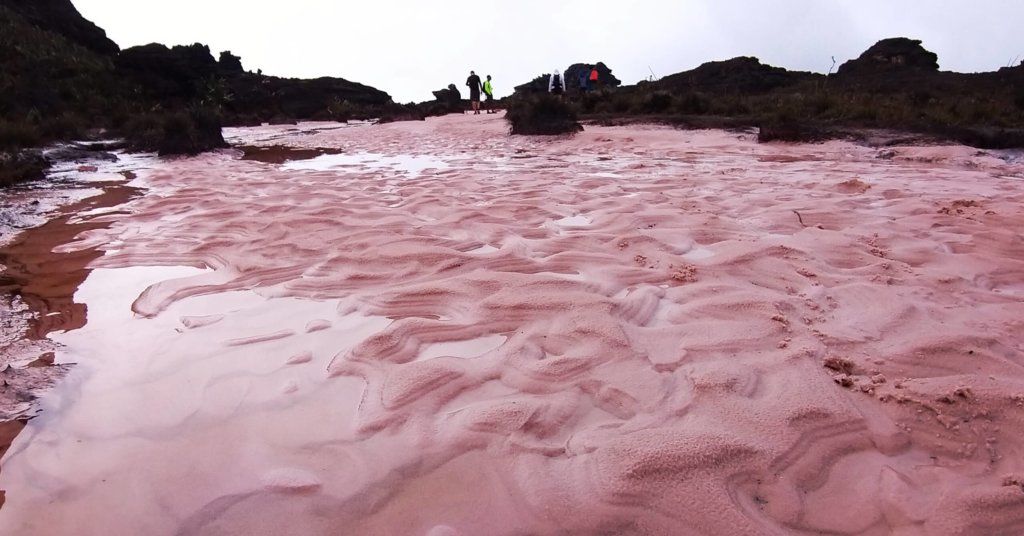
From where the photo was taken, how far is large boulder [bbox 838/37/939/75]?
99.8 ft

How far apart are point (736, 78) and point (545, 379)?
32.3 m

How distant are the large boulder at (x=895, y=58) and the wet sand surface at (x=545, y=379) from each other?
32858 mm

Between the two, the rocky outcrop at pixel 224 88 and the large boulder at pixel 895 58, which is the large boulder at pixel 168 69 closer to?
the rocky outcrop at pixel 224 88

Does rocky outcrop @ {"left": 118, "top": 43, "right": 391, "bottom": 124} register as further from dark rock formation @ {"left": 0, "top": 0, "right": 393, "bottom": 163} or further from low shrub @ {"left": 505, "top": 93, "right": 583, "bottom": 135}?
low shrub @ {"left": 505, "top": 93, "right": 583, "bottom": 135}

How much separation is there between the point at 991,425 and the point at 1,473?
9.43ft

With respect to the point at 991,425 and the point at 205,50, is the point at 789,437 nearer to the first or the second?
the point at 991,425

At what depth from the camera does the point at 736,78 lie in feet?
97.9

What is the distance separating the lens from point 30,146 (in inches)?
363

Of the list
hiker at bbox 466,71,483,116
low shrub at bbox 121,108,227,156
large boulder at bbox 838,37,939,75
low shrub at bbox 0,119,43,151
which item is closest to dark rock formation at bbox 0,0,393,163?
low shrub at bbox 121,108,227,156

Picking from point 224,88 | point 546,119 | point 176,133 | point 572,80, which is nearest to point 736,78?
point 572,80

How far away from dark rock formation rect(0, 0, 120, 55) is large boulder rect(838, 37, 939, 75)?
41.7 metres

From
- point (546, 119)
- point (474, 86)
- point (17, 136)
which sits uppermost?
point (474, 86)

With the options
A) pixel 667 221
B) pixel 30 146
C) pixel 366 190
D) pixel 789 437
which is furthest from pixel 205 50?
pixel 789 437

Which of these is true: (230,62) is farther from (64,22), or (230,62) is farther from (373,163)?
(373,163)
